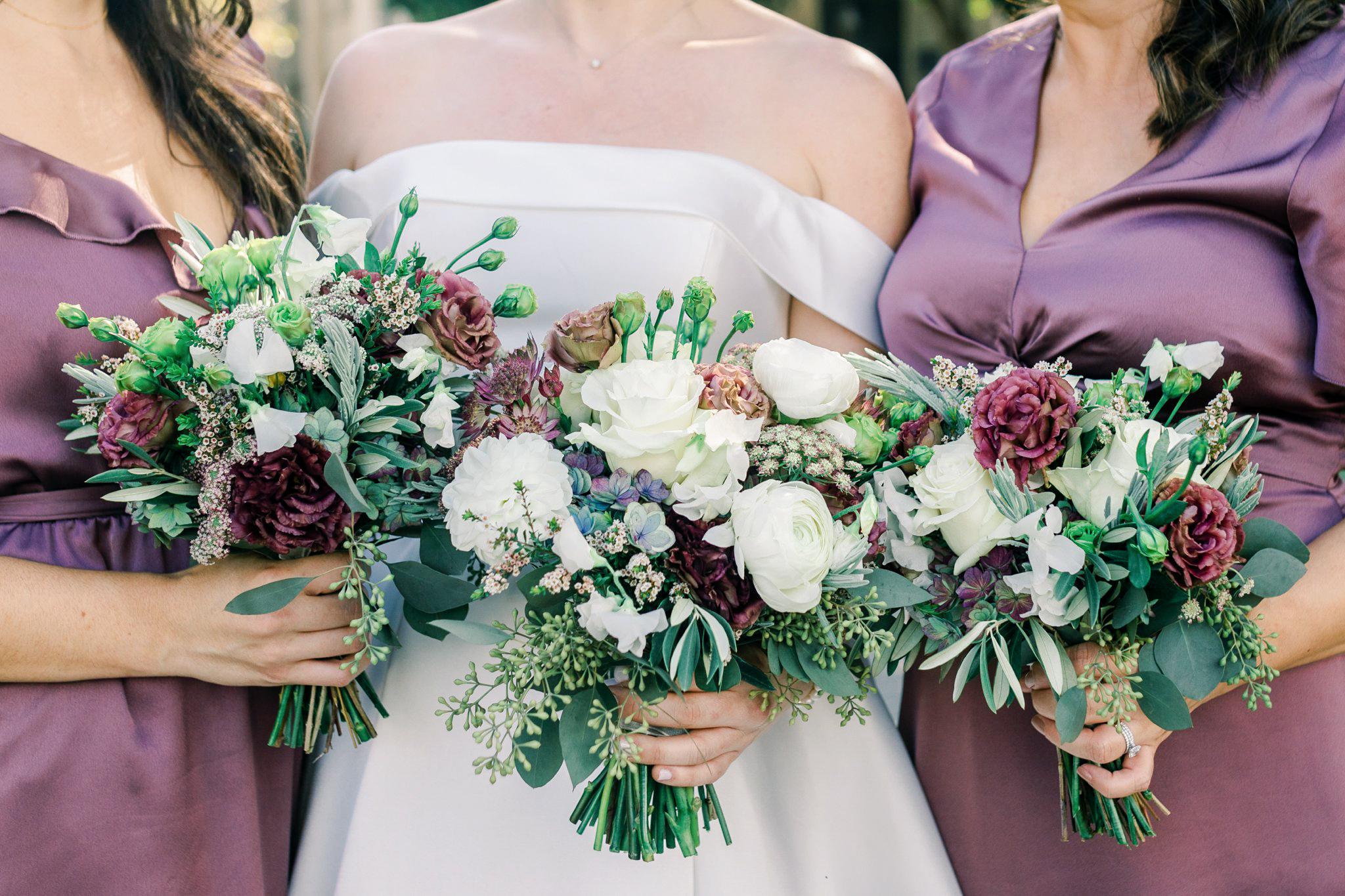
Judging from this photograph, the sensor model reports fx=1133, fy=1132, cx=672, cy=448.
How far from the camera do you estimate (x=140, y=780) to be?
74.9 inches

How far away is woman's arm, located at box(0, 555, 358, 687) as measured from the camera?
72.7 inches

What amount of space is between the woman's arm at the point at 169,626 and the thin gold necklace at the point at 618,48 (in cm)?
139

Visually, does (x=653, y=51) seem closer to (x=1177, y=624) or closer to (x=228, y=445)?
(x=228, y=445)

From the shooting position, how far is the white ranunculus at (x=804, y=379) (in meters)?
1.74

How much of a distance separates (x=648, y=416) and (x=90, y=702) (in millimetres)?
1089

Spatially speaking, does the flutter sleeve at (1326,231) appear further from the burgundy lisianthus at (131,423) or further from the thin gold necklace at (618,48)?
the burgundy lisianthus at (131,423)

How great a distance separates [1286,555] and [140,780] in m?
1.89

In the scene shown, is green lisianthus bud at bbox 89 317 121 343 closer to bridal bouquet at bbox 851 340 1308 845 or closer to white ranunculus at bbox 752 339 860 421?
white ranunculus at bbox 752 339 860 421

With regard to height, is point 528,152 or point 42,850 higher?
point 528,152

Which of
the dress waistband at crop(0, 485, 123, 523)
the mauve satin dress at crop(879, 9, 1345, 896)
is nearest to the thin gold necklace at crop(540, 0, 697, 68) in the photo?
the mauve satin dress at crop(879, 9, 1345, 896)

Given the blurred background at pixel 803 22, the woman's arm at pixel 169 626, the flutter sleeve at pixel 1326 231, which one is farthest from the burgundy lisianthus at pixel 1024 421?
the blurred background at pixel 803 22

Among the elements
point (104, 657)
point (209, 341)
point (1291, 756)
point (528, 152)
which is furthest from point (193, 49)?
point (1291, 756)

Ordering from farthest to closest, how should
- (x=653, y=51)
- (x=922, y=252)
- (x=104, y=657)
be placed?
1. (x=653, y=51)
2. (x=922, y=252)
3. (x=104, y=657)

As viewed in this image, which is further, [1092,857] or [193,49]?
[193,49]
